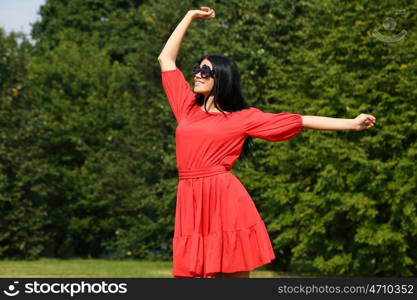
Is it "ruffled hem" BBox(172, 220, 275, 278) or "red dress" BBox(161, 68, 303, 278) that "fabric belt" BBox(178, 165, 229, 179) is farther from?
"ruffled hem" BBox(172, 220, 275, 278)

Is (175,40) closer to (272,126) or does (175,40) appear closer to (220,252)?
(272,126)

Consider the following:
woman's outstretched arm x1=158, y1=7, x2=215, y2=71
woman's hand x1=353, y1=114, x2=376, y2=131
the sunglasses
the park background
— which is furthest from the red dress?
the park background

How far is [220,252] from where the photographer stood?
483 centimetres

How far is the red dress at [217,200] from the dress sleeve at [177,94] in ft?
0.54

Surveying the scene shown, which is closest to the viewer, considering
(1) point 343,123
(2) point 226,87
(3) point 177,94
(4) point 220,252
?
(4) point 220,252

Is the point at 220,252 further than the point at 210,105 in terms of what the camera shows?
No

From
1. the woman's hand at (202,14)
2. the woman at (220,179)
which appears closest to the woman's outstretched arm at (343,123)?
the woman at (220,179)

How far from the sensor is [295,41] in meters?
23.6

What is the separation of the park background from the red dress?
4.74 meters

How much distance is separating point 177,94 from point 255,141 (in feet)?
53.8

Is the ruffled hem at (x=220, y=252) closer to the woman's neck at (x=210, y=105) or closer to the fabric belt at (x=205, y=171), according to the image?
the fabric belt at (x=205, y=171)

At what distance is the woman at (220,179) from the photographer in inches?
191

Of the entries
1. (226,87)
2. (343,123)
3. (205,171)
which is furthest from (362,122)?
(205,171)

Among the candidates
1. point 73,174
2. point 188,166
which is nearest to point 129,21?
point 73,174
